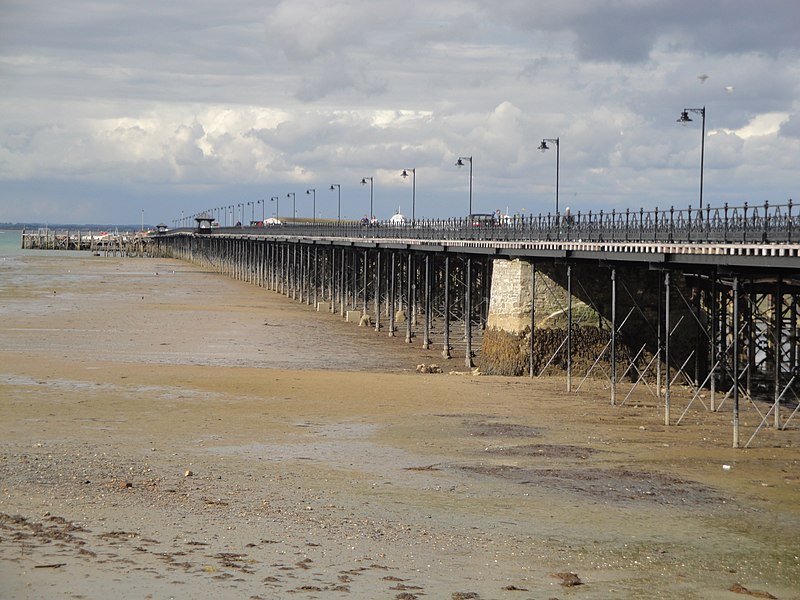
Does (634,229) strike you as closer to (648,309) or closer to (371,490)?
(648,309)

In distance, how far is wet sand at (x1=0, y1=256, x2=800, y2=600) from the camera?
38.9 feet

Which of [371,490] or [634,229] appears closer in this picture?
[371,490]

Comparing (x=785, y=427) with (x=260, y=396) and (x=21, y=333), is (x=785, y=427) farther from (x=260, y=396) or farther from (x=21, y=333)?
(x=21, y=333)

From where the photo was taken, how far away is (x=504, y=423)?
22.5 meters

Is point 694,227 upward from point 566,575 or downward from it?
upward

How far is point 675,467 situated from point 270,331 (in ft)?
93.5

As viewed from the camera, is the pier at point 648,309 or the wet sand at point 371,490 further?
the pier at point 648,309

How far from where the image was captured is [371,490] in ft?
52.5

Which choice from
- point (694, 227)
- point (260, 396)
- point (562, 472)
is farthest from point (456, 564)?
point (694, 227)

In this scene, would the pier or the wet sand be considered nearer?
the wet sand

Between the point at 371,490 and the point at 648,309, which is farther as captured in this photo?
the point at 648,309

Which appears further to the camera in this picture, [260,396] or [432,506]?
[260,396]

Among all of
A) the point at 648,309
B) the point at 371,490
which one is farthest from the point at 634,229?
the point at 371,490

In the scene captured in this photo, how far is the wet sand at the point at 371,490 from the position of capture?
38.9 feet
